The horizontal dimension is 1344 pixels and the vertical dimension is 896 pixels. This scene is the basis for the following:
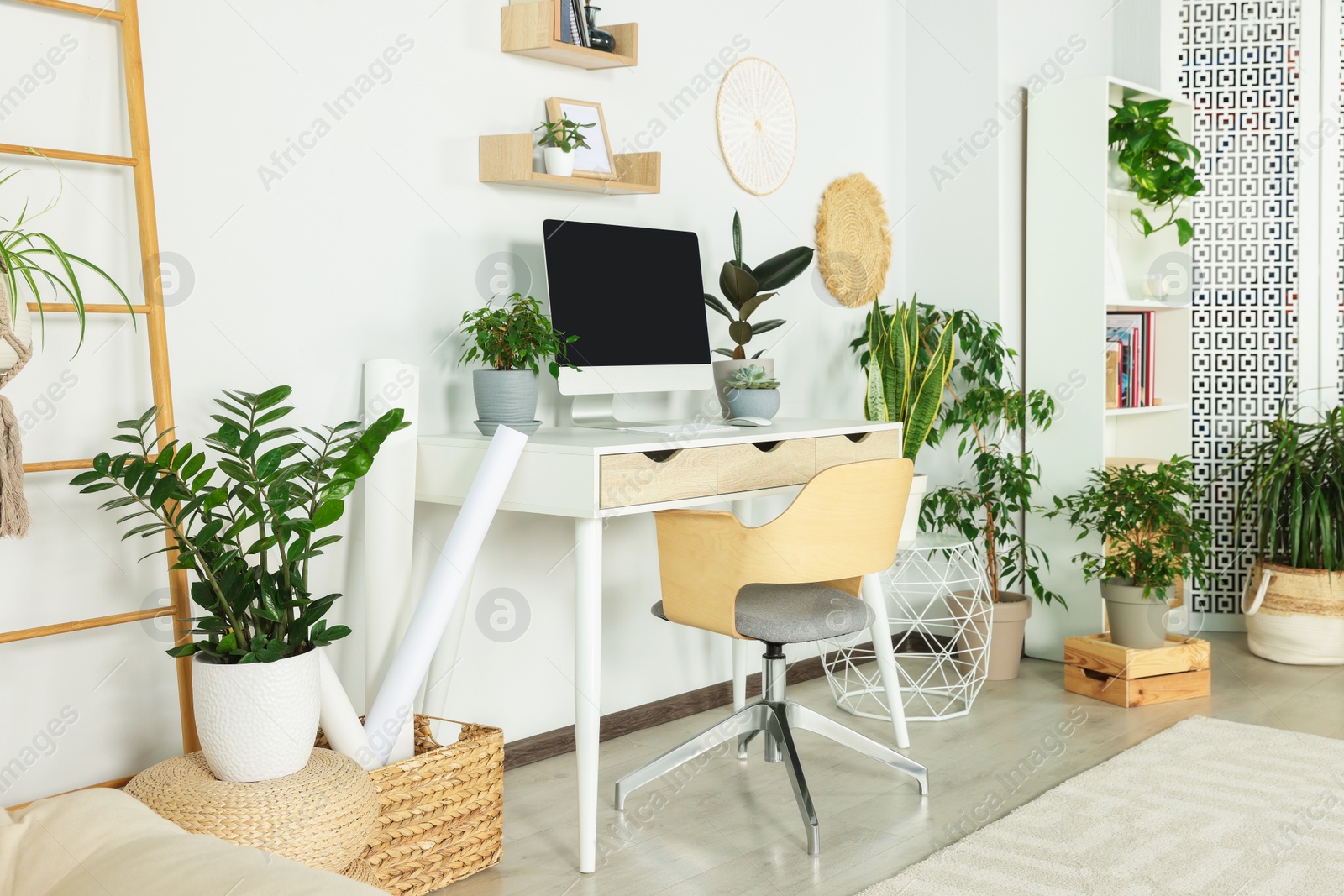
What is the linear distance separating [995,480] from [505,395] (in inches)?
78.4

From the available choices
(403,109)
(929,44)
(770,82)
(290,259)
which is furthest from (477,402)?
(929,44)

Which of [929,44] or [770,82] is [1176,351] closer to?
[929,44]

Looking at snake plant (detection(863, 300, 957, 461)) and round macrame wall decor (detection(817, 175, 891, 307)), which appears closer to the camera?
Result: snake plant (detection(863, 300, 957, 461))

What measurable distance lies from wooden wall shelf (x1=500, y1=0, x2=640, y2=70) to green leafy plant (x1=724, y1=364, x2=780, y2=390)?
0.83 meters

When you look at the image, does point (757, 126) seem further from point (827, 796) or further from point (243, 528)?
point (243, 528)

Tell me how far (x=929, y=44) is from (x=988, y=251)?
0.76 metres

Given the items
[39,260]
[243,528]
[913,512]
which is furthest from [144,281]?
[913,512]

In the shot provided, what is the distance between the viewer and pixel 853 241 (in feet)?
13.1

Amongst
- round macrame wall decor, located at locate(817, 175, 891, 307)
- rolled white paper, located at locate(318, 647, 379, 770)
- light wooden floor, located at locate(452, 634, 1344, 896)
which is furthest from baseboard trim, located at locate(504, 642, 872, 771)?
round macrame wall decor, located at locate(817, 175, 891, 307)

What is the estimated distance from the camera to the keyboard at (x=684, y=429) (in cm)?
275

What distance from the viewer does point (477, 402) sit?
A: 2707 millimetres

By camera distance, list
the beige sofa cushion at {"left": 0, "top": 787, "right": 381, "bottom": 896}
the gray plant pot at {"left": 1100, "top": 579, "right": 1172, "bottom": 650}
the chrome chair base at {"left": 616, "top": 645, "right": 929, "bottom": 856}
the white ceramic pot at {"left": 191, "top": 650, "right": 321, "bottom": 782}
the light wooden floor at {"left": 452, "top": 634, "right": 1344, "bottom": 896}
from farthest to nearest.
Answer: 1. the gray plant pot at {"left": 1100, "top": 579, "right": 1172, "bottom": 650}
2. the chrome chair base at {"left": 616, "top": 645, "right": 929, "bottom": 856}
3. the light wooden floor at {"left": 452, "top": 634, "right": 1344, "bottom": 896}
4. the white ceramic pot at {"left": 191, "top": 650, "right": 321, "bottom": 782}
5. the beige sofa cushion at {"left": 0, "top": 787, "right": 381, "bottom": 896}

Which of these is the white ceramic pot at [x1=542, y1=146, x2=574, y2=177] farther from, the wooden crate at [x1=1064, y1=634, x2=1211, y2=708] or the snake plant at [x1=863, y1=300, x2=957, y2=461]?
the wooden crate at [x1=1064, y1=634, x2=1211, y2=708]

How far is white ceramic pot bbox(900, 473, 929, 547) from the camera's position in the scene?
3.47m
